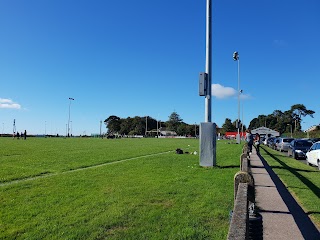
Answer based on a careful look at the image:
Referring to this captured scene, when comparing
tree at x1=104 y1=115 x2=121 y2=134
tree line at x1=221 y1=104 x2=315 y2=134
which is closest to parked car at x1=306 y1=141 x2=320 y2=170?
tree line at x1=221 y1=104 x2=315 y2=134

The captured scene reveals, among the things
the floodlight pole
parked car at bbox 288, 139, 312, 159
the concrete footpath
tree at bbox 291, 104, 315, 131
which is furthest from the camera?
tree at bbox 291, 104, 315, 131

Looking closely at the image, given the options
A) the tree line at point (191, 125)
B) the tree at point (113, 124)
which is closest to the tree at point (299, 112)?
the tree line at point (191, 125)

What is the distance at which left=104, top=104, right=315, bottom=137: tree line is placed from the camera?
15600 centimetres

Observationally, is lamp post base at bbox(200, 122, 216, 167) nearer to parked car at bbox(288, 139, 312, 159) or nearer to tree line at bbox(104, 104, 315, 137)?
parked car at bbox(288, 139, 312, 159)

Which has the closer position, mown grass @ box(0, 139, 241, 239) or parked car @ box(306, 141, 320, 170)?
mown grass @ box(0, 139, 241, 239)

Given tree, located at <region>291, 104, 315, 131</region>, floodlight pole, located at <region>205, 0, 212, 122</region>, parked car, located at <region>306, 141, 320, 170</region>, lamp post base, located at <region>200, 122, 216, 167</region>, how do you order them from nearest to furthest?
lamp post base, located at <region>200, 122, 216, 167</region>
floodlight pole, located at <region>205, 0, 212, 122</region>
parked car, located at <region>306, 141, 320, 170</region>
tree, located at <region>291, 104, 315, 131</region>

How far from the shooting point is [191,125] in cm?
17825

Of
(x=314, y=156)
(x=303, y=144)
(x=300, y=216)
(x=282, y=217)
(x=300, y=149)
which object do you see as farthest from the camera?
(x=303, y=144)

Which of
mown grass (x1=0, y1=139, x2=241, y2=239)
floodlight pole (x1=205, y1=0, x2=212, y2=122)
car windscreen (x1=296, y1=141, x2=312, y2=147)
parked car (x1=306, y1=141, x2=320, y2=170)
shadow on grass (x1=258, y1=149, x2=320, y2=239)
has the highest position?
floodlight pole (x1=205, y1=0, x2=212, y2=122)

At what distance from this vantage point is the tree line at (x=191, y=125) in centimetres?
15600

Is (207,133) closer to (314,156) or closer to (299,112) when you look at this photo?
(314,156)

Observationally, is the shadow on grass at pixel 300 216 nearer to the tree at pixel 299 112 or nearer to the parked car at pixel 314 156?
the parked car at pixel 314 156

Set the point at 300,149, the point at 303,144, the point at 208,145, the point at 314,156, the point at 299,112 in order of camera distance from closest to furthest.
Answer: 1. the point at 208,145
2. the point at 314,156
3. the point at 300,149
4. the point at 303,144
5. the point at 299,112

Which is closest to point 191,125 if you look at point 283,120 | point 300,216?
point 283,120
